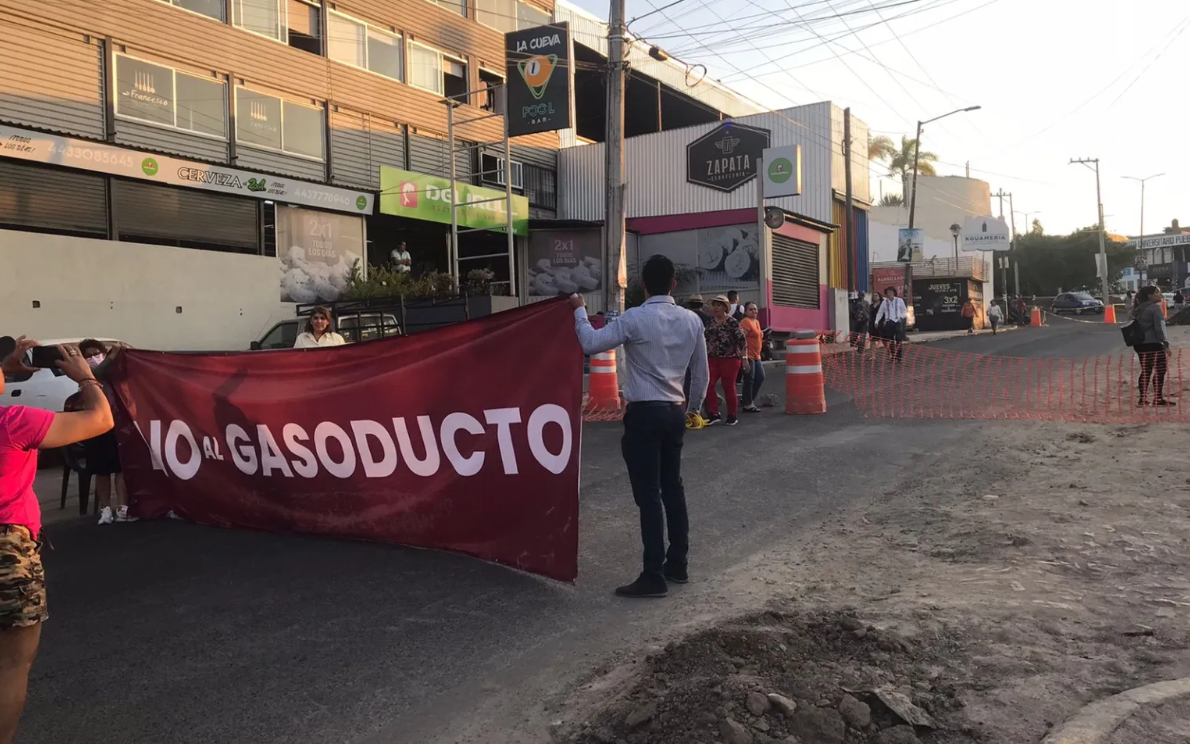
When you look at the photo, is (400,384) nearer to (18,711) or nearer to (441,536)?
(441,536)

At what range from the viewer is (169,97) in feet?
66.3

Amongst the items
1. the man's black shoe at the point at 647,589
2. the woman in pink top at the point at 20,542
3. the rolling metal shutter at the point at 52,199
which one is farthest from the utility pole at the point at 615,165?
the woman in pink top at the point at 20,542

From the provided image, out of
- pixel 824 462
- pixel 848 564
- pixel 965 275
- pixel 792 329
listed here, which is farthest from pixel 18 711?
pixel 965 275

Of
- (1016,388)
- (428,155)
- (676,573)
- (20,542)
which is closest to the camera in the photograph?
(20,542)

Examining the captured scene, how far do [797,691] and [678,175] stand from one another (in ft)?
103

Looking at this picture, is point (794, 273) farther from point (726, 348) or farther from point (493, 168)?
point (726, 348)

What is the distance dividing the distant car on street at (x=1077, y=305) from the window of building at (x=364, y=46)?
5561 cm

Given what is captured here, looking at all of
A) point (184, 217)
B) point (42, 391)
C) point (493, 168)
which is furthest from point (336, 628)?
point (493, 168)

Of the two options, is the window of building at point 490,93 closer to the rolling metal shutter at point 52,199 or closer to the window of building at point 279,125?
the window of building at point 279,125

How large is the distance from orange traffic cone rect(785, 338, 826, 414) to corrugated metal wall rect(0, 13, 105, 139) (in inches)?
626

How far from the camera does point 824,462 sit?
8758 mm

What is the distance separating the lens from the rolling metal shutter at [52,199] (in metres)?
17.1

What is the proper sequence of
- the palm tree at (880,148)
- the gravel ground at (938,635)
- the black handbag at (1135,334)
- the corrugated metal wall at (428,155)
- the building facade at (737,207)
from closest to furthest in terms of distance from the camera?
1. the gravel ground at (938,635)
2. the black handbag at (1135,334)
3. the corrugated metal wall at (428,155)
4. the building facade at (737,207)
5. the palm tree at (880,148)

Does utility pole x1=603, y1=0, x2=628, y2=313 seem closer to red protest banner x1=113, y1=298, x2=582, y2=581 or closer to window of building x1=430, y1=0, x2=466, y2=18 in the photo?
red protest banner x1=113, y1=298, x2=582, y2=581
